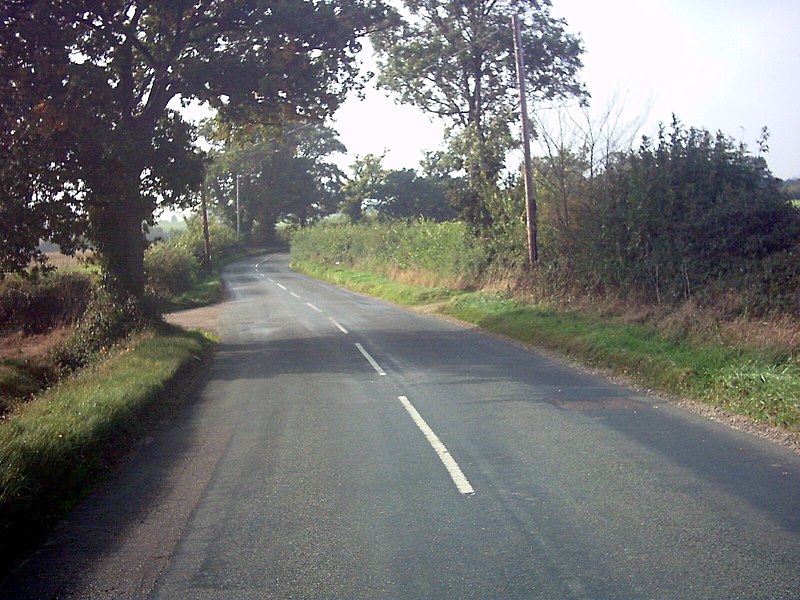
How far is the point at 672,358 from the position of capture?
1314 centimetres

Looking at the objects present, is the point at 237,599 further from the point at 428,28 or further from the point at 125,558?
the point at 428,28

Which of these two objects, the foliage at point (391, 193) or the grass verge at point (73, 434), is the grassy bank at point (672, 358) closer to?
the grass verge at point (73, 434)

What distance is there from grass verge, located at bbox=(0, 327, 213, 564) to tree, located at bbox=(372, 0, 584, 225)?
85.2ft

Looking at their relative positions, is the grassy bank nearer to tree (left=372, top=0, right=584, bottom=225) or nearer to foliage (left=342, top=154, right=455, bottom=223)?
tree (left=372, top=0, right=584, bottom=225)

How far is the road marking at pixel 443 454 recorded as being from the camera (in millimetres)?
7345

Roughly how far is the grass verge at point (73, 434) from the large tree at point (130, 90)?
4747 millimetres

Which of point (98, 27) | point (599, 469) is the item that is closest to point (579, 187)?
point (98, 27)

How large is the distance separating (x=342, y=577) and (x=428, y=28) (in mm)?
37624

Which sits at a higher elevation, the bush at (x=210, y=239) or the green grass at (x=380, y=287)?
the bush at (x=210, y=239)

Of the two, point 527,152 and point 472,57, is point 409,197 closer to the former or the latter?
point 472,57

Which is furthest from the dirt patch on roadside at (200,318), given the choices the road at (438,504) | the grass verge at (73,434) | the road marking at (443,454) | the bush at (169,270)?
the road marking at (443,454)

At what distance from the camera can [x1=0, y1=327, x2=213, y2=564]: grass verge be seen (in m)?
6.55

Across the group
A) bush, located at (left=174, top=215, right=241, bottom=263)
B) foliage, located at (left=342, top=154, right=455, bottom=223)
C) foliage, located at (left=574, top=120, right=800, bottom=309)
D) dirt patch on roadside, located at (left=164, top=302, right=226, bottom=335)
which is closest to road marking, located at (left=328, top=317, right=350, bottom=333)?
dirt patch on roadside, located at (left=164, top=302, right=226, bottom=335)

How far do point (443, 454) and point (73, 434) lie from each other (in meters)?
3.69
